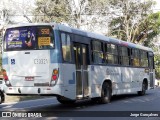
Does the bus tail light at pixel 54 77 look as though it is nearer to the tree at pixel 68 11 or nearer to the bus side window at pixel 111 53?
the bus side window at pixel 111 53

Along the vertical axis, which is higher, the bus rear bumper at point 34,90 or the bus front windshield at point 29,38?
the bus front windshield at point 29,38

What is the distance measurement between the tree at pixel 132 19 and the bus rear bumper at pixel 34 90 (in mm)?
35659

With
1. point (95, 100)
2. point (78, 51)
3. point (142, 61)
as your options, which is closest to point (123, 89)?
point (95, 100)

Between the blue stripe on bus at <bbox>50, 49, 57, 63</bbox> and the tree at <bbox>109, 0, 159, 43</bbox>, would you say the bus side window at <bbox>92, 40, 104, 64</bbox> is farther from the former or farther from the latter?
the tree at <bbox>109, 0, 159, 43</bbox>

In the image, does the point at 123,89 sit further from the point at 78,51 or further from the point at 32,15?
the point at 32,15

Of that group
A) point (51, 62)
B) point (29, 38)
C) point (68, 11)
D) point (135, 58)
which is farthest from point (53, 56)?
point (68, 11)

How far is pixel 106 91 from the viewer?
58.4 feet

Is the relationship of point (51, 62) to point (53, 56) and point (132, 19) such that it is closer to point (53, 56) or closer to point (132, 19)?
point (53, 56)

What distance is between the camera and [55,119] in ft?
40.3

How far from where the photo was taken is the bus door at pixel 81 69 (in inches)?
594

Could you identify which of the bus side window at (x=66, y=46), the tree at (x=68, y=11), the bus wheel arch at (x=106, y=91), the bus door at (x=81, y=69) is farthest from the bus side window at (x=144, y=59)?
the tree at (x=68, y=11)

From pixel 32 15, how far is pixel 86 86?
98.6 feet

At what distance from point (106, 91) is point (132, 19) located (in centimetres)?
3382

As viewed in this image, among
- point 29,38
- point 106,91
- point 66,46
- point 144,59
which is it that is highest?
point 29,38
